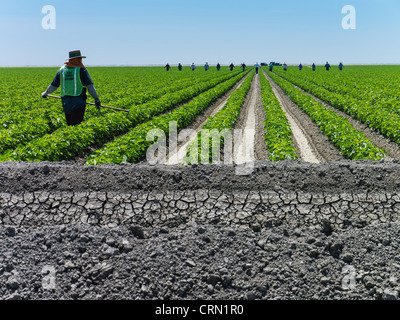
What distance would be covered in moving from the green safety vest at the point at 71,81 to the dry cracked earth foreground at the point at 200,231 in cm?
210

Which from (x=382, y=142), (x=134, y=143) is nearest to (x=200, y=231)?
(x=134, y=143)

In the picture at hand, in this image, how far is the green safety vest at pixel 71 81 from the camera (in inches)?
292

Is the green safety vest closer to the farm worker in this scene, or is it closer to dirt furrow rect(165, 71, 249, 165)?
the farm worker

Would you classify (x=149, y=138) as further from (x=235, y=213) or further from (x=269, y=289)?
(x=269, y=289)

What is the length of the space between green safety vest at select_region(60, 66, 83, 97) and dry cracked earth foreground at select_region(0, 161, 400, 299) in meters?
2.10

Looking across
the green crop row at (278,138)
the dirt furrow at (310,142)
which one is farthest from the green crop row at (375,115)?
the green crop row at (278,138)

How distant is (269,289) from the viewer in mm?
3764

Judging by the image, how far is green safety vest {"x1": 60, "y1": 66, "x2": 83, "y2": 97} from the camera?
741 cm

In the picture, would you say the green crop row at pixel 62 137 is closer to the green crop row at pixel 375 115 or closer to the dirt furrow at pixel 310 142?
the dirt furrow at pixel 310 142

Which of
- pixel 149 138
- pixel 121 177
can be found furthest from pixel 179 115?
pixel 121 177

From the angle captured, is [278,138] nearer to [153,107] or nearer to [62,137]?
[62,137]

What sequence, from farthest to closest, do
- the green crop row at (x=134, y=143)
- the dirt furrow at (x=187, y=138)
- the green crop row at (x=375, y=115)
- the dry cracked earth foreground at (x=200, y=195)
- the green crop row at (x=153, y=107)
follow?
the green crop row at (x=153, y=107), the green crop row at (x=375, y=115), the dirt furrow at (x=187, y=138), the green crop row at (x=134, y=143), the dry cracked earth foreground at (x=200, y=195)
